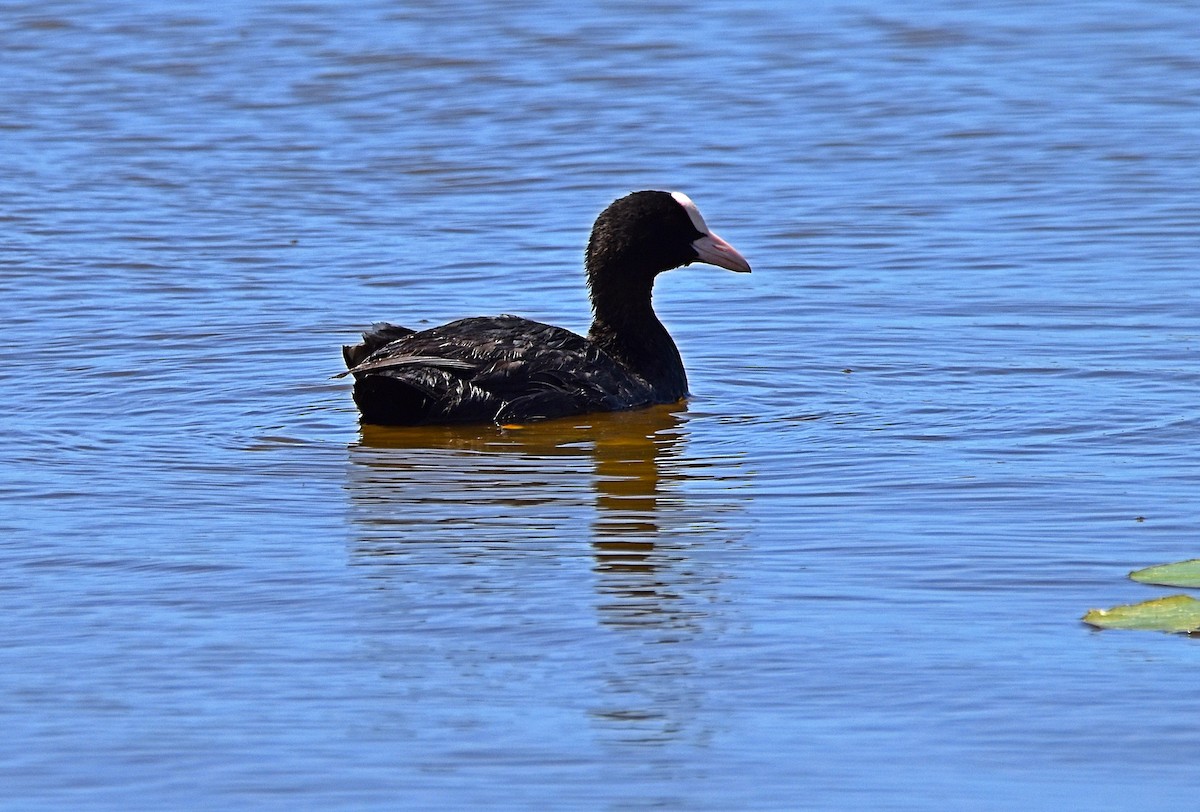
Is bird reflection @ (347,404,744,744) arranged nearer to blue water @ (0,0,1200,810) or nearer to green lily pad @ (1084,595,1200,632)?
blue water @ (0,0,1200,810)

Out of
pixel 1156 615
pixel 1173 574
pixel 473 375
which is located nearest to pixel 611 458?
pixel 473 375

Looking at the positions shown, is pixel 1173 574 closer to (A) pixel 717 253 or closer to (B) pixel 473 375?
(B) pixel 473 375

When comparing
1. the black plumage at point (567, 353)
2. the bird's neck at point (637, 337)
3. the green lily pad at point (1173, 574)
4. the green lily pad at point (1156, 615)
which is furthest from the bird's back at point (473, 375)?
the green lily pad at point (1156, 615)

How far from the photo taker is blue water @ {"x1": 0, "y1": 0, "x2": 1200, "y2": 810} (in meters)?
5.68

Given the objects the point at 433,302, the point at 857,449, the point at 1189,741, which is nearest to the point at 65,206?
the point at 433,302

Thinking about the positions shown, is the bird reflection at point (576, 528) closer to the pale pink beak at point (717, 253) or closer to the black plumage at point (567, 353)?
the black plumage at point (567, 353)

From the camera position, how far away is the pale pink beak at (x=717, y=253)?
1134cm

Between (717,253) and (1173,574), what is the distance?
15.6 ft

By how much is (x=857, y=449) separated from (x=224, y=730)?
13.7 feet

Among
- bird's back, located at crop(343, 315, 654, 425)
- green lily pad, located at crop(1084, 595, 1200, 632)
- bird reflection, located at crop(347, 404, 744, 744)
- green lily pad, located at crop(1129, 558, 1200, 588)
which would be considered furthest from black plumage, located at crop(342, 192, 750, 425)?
green lily pad, located at crop(1084, 595, 1200, 632)

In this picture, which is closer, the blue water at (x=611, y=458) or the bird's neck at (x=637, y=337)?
the blue water at (x=611, y=458)

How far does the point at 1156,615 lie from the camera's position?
258 inches

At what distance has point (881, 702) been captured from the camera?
591cm

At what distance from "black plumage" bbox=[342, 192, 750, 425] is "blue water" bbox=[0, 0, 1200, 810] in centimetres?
18
